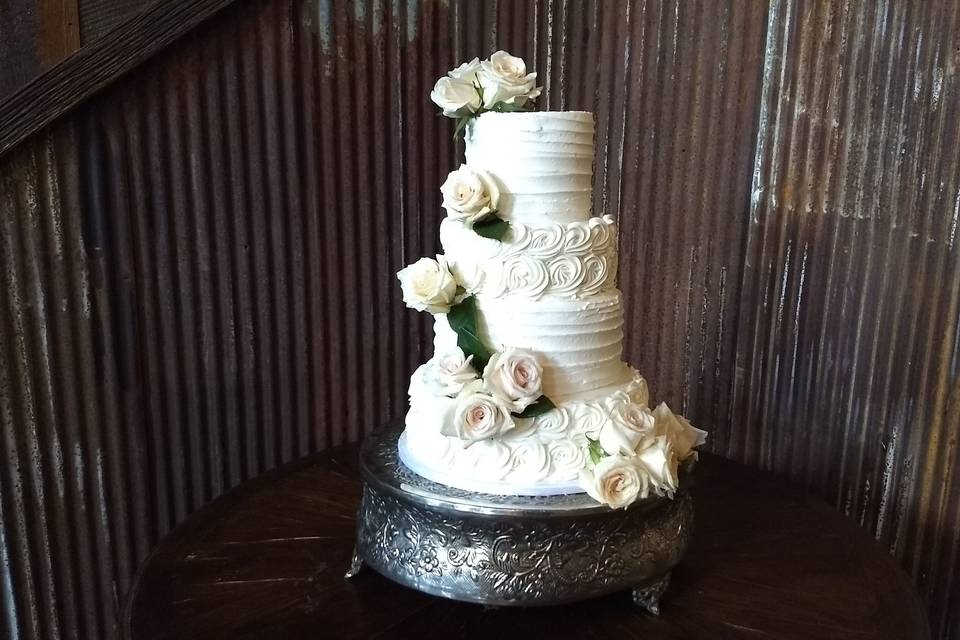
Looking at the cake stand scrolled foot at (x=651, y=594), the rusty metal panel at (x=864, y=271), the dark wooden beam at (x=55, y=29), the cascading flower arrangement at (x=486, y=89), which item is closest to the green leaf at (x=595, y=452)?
the cake stand scrolled foot at (x=651, y=594)

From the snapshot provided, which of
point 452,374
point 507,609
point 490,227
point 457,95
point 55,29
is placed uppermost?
point 55,29

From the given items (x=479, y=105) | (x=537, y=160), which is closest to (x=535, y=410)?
(x=537, y=160)

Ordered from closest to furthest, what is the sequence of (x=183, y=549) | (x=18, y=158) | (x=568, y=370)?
(x=568, y=370), (x=183, y=549), (x=18, y=158)

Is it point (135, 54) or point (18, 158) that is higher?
point (135, 54)

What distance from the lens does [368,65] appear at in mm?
2213

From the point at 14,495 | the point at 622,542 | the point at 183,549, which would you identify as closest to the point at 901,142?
the point at 622,542

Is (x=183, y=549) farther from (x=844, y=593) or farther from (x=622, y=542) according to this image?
(x=844, y=593)

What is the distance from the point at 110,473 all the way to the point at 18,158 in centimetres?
80

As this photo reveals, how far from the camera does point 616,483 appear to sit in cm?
119

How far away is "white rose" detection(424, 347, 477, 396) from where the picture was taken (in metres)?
1.28

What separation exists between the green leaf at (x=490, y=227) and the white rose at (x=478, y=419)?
267mm

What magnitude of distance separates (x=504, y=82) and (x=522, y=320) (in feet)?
1.32

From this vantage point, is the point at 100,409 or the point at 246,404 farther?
the point at 246,404

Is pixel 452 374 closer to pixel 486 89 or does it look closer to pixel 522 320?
pixel 522 320
